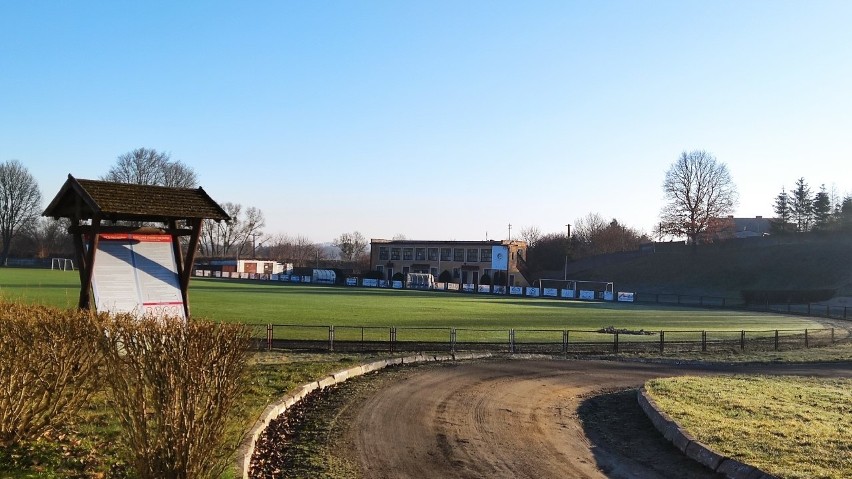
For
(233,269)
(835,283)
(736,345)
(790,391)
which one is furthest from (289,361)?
(233,269)

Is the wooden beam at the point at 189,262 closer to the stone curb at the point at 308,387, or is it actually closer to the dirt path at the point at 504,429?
the stone curb at the point at 308,387

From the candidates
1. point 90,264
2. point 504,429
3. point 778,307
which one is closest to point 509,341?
point 504,429

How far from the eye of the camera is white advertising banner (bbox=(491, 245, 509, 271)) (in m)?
100

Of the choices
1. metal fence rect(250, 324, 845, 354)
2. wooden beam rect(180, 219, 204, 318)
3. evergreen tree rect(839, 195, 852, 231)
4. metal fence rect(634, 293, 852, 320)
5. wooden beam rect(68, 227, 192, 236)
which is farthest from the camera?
evergreen tree rect(839, 195, 852, 231)

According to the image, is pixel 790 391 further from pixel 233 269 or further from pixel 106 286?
pixel 233 269

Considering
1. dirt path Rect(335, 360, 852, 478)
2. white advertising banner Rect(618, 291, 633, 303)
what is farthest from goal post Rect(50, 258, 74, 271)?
dirt path Rect(335, 360, 852, 478)

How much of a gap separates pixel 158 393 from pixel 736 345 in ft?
87.6

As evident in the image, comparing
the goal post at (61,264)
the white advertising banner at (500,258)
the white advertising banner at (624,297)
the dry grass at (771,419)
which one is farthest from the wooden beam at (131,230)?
the goal post at (61,264)

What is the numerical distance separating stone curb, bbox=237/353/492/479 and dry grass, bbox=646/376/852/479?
249 inches

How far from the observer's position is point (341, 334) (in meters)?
27.6

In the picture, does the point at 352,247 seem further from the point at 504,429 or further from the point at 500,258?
the point at 504,429

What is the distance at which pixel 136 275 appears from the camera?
1595 centimetres

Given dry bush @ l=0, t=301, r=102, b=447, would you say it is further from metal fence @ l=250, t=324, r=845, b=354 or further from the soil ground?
metal fence @ l=250, t=324, r=845, b=354

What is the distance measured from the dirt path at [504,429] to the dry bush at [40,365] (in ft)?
11.6
